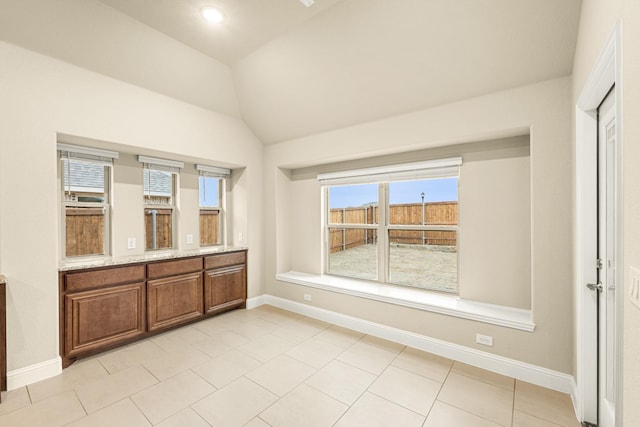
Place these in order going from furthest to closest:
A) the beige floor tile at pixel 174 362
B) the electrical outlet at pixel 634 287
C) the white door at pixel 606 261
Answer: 1. the beige floor tile at pixel 174 362
2. the white door at pixel 606 261
3. the electrical outlet at pixel 634 287

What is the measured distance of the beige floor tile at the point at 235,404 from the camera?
6.61 feet

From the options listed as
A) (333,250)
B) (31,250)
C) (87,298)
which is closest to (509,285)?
(333,250)

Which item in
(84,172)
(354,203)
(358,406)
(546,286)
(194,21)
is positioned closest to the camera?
(358,406)

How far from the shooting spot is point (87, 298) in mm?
2801

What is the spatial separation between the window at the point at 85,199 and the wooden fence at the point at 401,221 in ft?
A: 9.62

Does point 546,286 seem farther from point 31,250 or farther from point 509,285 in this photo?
point 31,250

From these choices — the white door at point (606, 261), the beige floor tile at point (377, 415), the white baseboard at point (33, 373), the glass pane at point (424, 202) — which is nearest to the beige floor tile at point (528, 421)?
the white door at point (606, 261)

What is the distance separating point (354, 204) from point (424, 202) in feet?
3.40

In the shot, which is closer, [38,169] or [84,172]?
[38,169]

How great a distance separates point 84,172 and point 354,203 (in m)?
3.32

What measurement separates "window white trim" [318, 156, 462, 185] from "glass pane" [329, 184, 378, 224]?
16cm

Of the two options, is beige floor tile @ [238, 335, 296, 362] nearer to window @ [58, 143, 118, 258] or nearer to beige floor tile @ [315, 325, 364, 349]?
beige floor tile @ [315, 325, 364, 349]

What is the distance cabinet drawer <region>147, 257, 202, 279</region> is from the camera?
3.31 m

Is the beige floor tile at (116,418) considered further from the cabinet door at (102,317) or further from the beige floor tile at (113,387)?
the cabinet door at (102,317)
